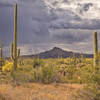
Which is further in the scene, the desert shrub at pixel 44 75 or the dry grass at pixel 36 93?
the desert shrub at pixel 44 75

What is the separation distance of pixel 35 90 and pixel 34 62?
16.6 meters

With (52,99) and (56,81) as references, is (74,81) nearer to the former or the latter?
(56,81)

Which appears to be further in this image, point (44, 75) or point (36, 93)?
point (44, 75)

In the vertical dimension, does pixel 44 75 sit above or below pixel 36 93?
above

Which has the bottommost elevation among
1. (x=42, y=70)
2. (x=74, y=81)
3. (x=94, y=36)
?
(x=74, y=81)

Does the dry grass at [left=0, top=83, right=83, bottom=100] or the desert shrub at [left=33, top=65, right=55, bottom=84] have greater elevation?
the desert shrub at [left=33, top=65, right=55, bottom=84]

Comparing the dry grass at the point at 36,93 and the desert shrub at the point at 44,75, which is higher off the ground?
the desert shrub at the point at 44,75

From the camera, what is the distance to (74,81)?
51.6ft

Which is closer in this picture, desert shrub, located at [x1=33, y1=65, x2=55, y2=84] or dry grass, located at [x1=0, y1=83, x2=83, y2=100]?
dry grass, located at [x1=0, y1=83, x2=83, y2=100]

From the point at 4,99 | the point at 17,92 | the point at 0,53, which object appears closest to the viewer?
the point at 4,99

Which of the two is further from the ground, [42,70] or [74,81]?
[42,70]

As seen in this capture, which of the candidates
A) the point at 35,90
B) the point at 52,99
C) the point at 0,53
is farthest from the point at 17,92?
the point at 0,53

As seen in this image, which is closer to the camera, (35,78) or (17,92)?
(17,92)

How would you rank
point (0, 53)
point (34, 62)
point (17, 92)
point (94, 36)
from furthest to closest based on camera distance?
point (0, 53) → point (34, 62) → point (94, 36) → point (17, 92)
